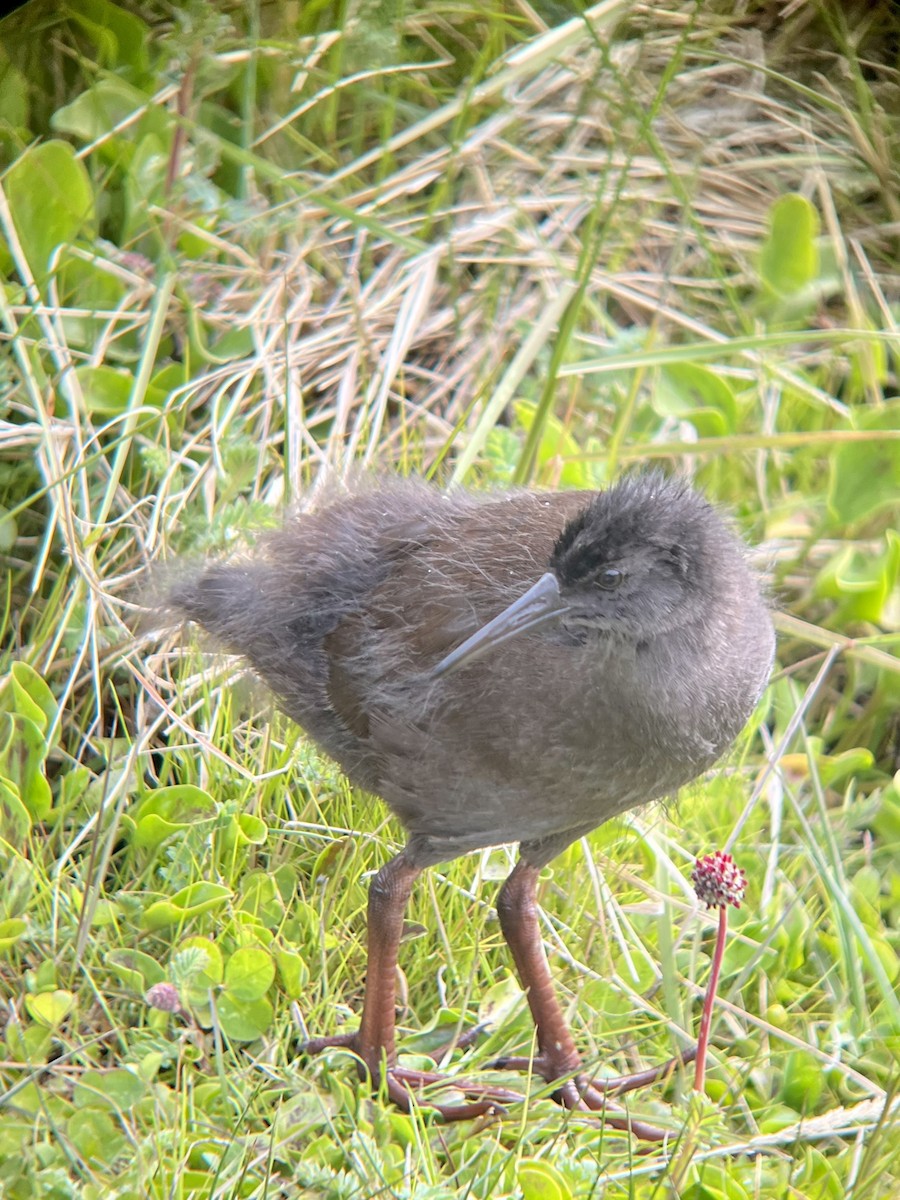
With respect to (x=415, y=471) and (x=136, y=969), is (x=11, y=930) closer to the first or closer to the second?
(x=136, y=969)

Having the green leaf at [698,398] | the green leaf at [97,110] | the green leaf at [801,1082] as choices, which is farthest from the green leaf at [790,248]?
the green leaf at [801,1082]

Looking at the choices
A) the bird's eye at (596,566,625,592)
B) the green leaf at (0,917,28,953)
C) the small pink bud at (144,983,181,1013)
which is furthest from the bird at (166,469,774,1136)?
the green leaf at (0,917,28,953)

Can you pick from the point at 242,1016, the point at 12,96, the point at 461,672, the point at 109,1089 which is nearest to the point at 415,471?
the point at 461,672

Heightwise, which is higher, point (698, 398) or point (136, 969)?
point (698, 398)

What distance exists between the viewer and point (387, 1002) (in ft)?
9.16

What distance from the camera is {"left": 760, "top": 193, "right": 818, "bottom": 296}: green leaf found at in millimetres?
4184

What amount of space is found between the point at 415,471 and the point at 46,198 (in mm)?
1250

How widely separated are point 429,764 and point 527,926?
0.48m

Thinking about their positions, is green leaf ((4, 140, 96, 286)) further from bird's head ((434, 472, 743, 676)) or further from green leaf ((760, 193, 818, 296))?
green leaf ((760, 193, 818, 296))

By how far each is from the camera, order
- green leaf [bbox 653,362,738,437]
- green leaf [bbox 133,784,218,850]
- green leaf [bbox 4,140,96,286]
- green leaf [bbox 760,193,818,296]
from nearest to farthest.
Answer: green leaf [bbox 133,784,218,850] → green leaf [bbox 4,140,96,286] → green leaf [bbox 653,362,738,437] → green leaf [bbox 760,193,818,296]

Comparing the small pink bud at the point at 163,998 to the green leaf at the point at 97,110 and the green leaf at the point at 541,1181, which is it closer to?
the green leaf at the point at 541,1181

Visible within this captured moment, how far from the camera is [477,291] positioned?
4496 millimetres

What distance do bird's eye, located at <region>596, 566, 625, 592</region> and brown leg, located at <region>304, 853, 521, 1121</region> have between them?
74 centimetres

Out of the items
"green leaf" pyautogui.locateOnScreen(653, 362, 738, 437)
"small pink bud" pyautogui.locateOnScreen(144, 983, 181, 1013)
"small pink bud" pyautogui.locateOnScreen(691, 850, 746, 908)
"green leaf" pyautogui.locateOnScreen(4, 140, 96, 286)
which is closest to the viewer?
"small pink bud" pyautogui.locateOnScreen(691, 850, 746, 908)
